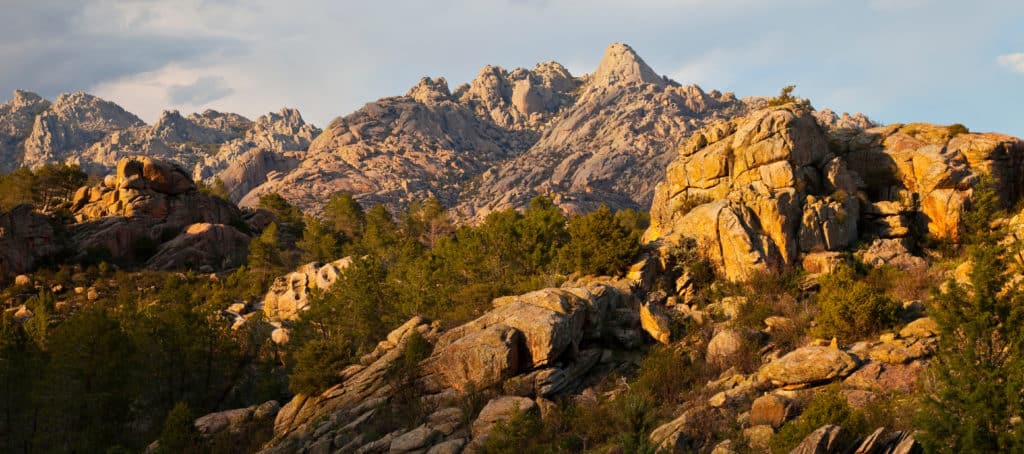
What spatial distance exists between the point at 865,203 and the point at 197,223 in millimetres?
81484

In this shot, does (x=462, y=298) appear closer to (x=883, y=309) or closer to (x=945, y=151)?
(x=883, y=309)

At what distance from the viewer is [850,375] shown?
20.4 m

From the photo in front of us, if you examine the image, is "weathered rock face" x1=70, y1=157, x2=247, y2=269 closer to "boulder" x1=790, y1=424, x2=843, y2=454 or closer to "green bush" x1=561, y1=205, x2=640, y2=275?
"green bush" x1=561, y1=205, x2=640, y2=275

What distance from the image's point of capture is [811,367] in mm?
20625

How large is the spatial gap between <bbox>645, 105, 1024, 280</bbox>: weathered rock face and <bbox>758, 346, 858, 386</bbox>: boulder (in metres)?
13.5

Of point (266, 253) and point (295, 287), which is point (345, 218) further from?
point (295, 287)

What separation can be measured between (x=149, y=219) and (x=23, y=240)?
13.7 metres

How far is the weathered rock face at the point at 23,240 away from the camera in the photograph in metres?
65.3

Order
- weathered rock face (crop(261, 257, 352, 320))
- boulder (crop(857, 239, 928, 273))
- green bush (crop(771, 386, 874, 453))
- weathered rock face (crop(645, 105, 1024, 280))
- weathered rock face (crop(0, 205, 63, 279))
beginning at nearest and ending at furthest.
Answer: green bush (crop(771, 386, 874, 453)) < boulder (crop(857, 239, 928, 273)) < weathered rock face (crop(645, 105, 1024, 280)) < weathered rock face (crop(261, 257, 352, 320)) < weathered rock face (crop(0, 205, 63, 279))

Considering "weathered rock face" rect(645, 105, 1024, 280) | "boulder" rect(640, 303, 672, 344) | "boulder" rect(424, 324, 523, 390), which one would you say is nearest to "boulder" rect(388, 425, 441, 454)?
"boulder" rect(424, 324, 523, 390)

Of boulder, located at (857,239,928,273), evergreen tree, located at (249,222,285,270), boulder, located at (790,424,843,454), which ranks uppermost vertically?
evergreen tree, located at (249,222,285,270)

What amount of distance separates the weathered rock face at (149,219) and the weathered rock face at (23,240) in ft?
10.9

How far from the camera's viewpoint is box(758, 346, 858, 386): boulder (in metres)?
20.5

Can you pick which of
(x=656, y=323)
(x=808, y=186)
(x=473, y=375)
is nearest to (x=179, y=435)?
(x=473, y=375)
